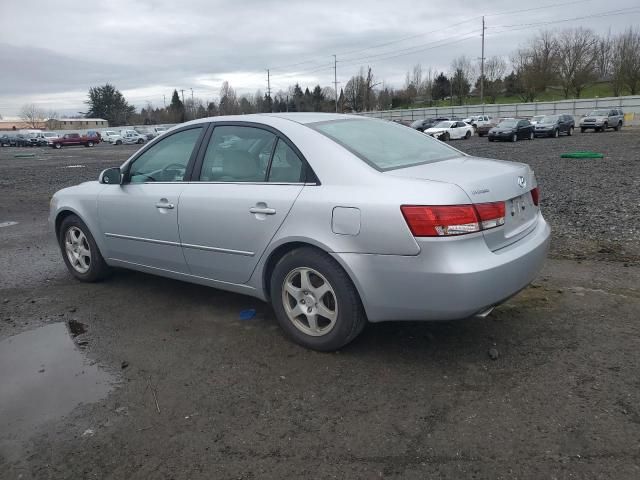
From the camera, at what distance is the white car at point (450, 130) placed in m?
37.5

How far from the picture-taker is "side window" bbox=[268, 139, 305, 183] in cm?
374

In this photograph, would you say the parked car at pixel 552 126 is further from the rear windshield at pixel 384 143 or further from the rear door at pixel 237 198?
the rear door at pixel 237 198

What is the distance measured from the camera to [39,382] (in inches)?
137

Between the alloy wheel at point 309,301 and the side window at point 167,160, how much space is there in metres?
1.46

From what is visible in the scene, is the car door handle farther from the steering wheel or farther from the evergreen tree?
the evergreen tree

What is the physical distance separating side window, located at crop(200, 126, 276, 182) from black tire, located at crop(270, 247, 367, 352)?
703 millimetres

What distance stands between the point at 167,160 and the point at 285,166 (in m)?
1.44

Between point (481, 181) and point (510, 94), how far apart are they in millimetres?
92261

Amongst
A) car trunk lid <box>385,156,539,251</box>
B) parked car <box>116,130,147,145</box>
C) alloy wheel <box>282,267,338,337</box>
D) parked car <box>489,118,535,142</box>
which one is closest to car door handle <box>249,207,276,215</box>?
alloy wheel <box>282,267,338,337</box>

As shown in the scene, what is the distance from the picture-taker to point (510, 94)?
8744 cm

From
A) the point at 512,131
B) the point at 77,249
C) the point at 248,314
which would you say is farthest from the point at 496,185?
the point at 512,131

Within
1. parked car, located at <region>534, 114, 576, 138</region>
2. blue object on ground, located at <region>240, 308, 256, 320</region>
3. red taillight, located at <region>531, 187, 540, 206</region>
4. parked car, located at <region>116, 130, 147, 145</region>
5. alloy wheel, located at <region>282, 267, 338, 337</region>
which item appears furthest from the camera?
parked car, located at <region>116, 130, 147, 145</region>

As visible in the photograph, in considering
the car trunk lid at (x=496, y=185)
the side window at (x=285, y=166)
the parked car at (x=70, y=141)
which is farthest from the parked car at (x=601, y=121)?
the parked car at (x=70, y=141)


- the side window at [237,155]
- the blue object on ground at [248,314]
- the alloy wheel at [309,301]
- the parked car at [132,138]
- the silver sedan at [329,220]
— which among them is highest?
the parked car at [132,138]
